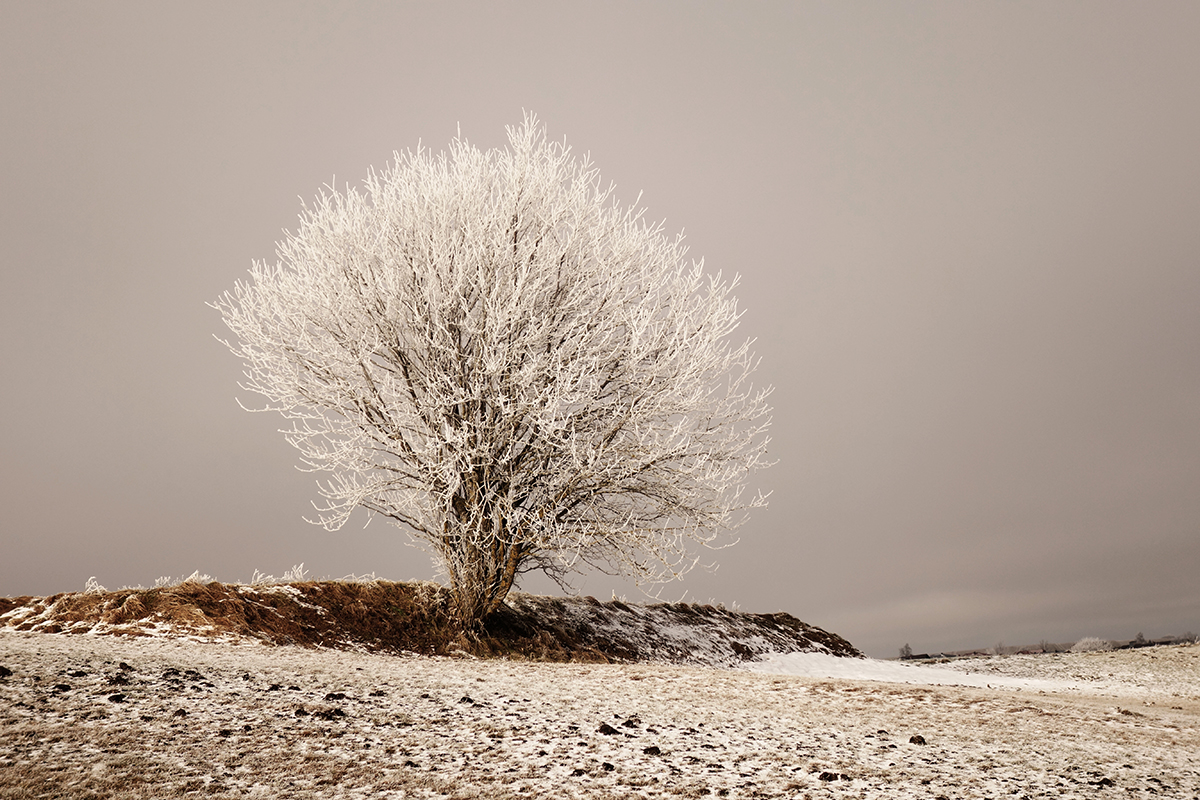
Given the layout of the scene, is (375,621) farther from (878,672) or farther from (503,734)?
(878,672)

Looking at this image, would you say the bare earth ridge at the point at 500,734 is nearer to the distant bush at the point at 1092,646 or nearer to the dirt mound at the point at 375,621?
the dirt mound at the point at 375,621

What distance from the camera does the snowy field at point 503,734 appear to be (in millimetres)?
5340

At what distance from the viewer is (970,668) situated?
24.2m

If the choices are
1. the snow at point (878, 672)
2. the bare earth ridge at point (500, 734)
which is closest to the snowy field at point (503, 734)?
the bare earth ridge at point (500, 734)

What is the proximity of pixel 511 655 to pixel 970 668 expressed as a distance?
57.7ft

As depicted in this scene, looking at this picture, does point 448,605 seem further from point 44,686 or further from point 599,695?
point 44,686

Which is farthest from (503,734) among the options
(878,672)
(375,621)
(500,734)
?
(878,672)

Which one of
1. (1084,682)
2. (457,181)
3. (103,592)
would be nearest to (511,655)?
(103,592)

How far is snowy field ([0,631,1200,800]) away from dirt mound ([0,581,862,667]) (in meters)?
1.24

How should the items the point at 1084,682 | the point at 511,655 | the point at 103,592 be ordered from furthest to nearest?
1. the point at 1084,682
2. the point at 511,655
3. the point at 103,592

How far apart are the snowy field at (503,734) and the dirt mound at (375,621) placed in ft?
4.06

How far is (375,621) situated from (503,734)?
30.1ft

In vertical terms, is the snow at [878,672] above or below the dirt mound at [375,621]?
below

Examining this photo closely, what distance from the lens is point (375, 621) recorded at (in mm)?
15055
